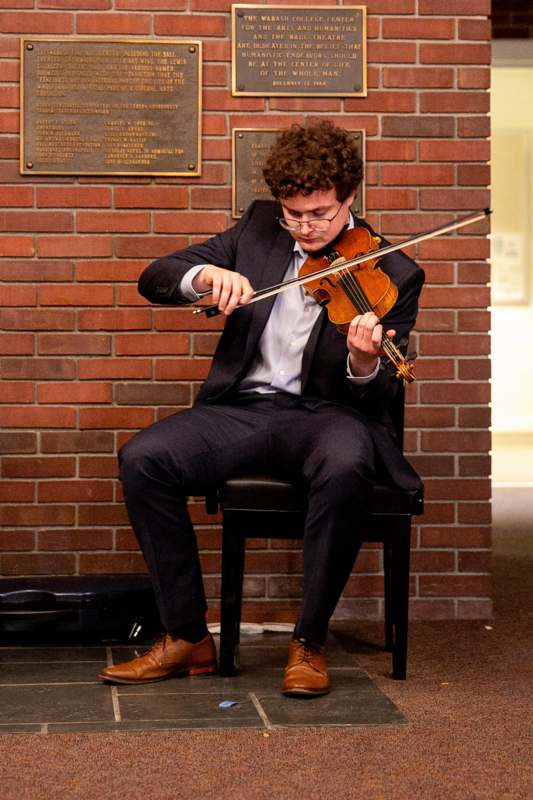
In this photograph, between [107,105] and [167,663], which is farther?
[107,105]

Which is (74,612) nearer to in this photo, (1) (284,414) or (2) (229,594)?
(2) (229,594)

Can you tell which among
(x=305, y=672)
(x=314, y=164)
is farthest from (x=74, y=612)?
(x=314, y=164)

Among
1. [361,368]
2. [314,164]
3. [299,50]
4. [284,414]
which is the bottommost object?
[284,414]

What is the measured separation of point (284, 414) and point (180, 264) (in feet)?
1.42

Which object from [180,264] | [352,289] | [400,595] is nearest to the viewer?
[352,289]

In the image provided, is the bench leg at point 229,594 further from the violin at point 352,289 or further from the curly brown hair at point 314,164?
the curly brown hair at point 314,164

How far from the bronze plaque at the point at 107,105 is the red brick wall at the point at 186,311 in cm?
4

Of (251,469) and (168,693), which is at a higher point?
(251,469)

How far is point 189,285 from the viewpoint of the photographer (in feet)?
8.77

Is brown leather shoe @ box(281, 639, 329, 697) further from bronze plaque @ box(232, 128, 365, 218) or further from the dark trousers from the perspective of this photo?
bronze plaque @ box(232, 128, 365, 218)

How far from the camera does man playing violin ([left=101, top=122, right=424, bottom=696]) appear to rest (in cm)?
248

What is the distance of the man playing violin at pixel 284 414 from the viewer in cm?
248

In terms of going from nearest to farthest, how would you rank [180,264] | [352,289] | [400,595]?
[352,289] → [400,595] → [180,264]

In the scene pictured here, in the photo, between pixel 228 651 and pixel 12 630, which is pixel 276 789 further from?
pixel 12 630
